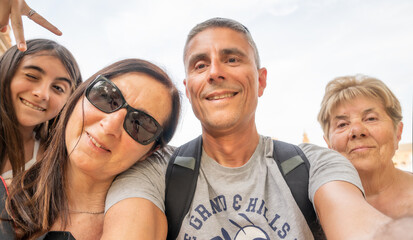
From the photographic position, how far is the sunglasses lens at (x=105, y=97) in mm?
1801

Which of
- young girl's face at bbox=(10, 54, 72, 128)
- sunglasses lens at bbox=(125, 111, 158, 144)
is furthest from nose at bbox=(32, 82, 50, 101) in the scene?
sunglasses lens at bbox=(125, 111, 158, 144)

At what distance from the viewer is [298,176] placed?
1.92 meters

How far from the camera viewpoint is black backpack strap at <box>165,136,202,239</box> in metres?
1.87

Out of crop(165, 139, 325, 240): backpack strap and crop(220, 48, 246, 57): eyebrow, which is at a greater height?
crop(220, 48, 246, 57): eyebrow

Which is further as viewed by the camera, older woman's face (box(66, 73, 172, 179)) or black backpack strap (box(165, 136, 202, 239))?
black backpack strap (box(165, 136, 202, 239))

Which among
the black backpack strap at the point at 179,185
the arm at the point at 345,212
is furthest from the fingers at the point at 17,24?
the arm at the point at 345,212

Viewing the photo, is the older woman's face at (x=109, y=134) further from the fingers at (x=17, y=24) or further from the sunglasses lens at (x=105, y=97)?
the fingers at (x=17, y=24)

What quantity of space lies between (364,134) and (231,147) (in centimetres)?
156

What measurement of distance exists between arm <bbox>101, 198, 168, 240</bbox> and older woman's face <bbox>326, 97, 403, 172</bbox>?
223 cm

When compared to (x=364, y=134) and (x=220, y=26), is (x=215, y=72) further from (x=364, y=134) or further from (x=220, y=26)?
(x=364, y=134)

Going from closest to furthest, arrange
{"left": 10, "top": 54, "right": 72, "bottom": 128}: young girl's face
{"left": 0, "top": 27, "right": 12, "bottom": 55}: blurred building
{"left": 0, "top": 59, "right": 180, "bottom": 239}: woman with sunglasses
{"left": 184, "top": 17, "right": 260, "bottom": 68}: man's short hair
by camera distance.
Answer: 1. {"left": 0, "top": 59, "right": 180, "bottom": 239}: woman with sunglasses
2. {"left": 184, "top": 17, "right": 260, "bottom": 68}: man's short hair
3. {"left": 10, "top": 54, "right": 72, "bottom": 128}: young girl's face
4. {"left": 0, "top": 27, "right": 12, "bottom": 55}: blurred building

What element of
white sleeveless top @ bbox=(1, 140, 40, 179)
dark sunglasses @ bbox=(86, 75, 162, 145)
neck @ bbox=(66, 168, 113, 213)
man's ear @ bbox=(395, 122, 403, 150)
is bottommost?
white sleeveless top @ bbox=(1, 140, 40, 179)

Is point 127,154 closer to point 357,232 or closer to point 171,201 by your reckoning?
point 171,201

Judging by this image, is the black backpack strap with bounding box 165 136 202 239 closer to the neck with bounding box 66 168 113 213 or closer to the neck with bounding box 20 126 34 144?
the neck with bounding box 66 168 113 213
